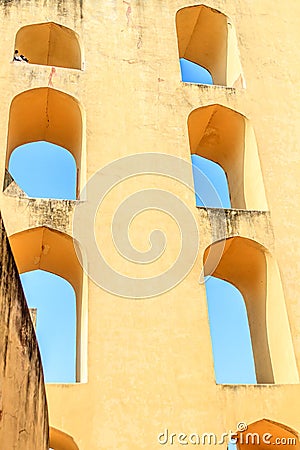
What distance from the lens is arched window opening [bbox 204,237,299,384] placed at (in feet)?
29.2

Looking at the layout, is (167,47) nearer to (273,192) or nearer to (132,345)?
(273,192)

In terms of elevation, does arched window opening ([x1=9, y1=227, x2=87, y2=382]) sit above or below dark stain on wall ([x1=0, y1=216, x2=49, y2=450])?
above

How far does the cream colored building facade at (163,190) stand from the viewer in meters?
7.86

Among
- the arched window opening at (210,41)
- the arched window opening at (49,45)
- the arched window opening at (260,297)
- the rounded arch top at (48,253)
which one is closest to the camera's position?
the arched window opening at (260,297)

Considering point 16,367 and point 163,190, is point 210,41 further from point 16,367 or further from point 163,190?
point 16,367

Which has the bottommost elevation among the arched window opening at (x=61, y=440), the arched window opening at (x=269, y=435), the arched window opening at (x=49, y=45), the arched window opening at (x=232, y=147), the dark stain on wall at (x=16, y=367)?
the dark stain on wall at (x=16, y=367)

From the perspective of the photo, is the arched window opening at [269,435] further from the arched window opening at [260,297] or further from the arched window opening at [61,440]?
the arched window opening at [61,440]

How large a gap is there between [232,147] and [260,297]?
10.8ft

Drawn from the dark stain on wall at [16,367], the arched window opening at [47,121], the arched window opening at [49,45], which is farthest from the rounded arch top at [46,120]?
the dark stain on wall at [16,367]

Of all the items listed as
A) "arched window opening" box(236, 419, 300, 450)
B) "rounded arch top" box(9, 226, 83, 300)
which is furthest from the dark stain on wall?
"rounded arch top" box(9, 226, 83, 300)

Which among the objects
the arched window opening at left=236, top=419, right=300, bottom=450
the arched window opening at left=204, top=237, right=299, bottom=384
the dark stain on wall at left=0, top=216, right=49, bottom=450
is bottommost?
the dark stain on wall at left=0, top=216, right=49, bottom=450

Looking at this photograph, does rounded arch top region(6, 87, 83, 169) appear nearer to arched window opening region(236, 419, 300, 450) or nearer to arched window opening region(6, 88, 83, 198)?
arched window opening region(6, 88, 83, 198)

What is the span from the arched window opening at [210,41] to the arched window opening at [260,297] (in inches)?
158

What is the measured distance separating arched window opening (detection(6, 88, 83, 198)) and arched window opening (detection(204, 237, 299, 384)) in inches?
113
